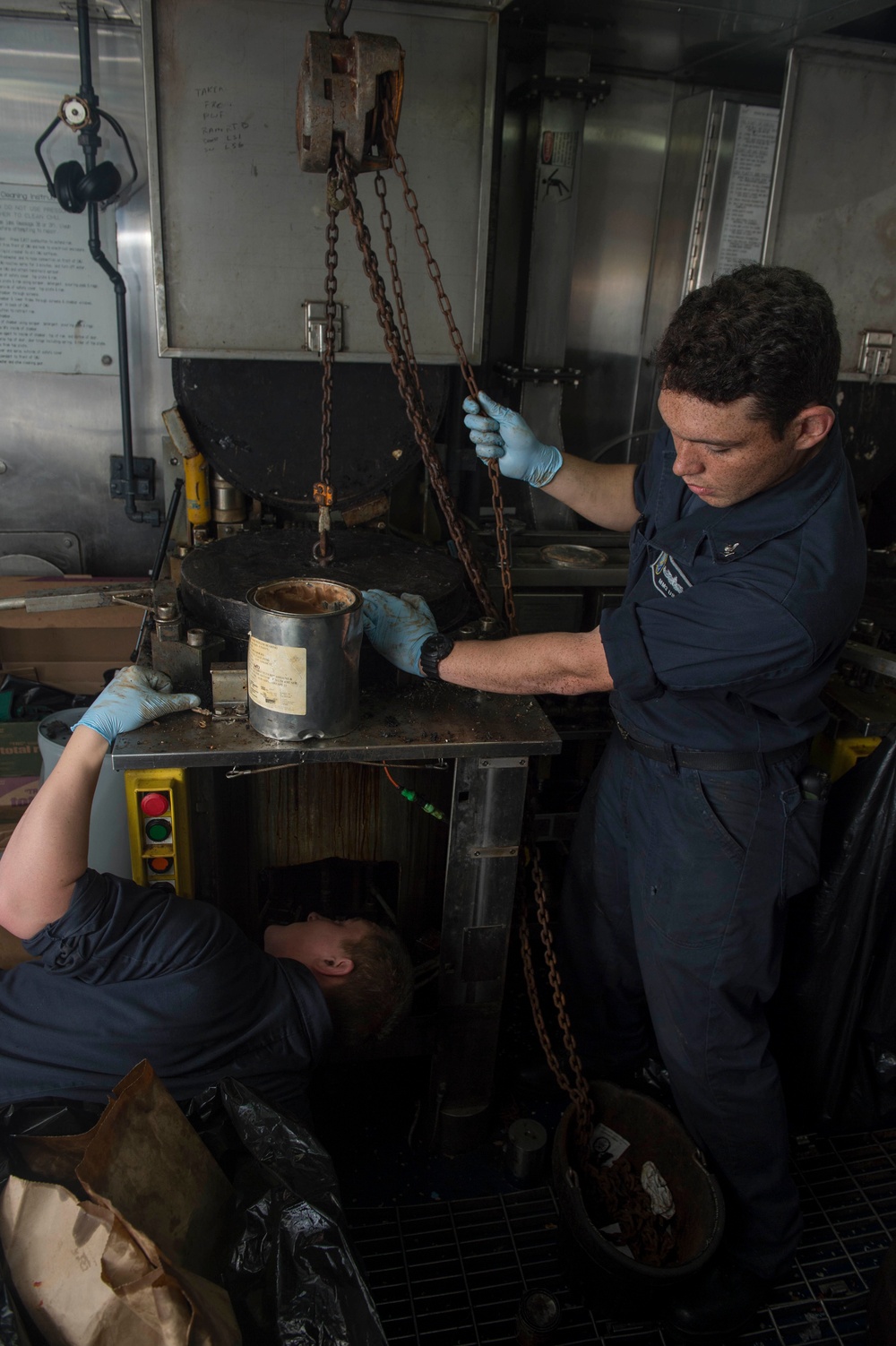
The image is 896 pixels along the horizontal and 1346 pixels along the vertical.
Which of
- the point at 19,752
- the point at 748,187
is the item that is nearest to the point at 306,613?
the point at 19,752

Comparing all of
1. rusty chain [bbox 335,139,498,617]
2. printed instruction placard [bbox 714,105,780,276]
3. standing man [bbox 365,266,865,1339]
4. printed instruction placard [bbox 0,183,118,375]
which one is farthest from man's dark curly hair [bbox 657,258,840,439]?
printed instruction placard [bbox 0,183,118,375]

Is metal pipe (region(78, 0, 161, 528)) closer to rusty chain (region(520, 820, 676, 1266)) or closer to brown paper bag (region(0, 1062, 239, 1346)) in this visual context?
rusty chain (region(520, 820, 676, 1266))

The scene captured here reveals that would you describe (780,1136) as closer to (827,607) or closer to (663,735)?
(663,735)

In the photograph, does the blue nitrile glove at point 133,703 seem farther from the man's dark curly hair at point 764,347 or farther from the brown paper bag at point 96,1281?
the man's dark curly hair at point 764,347

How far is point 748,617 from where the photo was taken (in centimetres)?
141

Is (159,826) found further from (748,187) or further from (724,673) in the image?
(748,187)

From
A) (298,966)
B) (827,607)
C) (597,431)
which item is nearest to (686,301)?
(827,607)

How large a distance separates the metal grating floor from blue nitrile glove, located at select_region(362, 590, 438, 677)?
1074mm

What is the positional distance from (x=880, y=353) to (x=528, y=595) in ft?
4.13

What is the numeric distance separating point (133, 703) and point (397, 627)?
0.48m

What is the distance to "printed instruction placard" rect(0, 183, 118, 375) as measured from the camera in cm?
263

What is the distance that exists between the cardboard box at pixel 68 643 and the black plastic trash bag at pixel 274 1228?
168 cm

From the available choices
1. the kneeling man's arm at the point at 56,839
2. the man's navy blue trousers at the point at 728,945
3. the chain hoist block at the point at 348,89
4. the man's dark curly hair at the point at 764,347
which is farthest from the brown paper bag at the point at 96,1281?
the chain hoist block at the point at 348,89

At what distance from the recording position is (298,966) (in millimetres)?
1572
